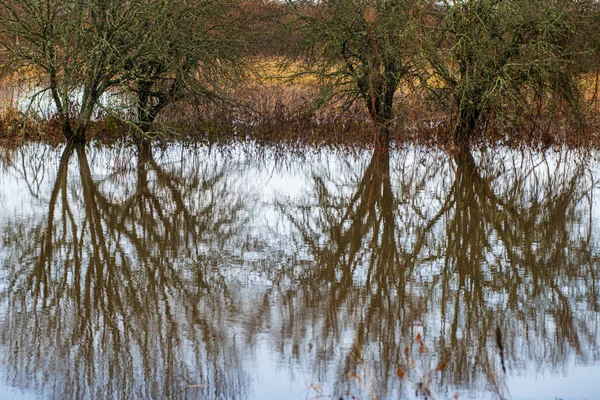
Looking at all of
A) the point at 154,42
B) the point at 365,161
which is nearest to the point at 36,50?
the point at 154,42

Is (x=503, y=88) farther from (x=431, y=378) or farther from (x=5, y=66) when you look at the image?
(x=431, y=378)

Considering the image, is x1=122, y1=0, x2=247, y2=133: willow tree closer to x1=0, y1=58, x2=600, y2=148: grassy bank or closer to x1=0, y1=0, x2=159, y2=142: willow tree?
x1=0, y1=0, x2=159, y2=142: willow tree

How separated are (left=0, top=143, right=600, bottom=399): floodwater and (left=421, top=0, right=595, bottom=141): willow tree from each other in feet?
11.3

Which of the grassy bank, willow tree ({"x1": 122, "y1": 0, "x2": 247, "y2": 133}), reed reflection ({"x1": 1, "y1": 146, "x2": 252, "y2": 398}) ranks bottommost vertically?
reed reflection ({"x1": 1, "y1": 146, "x2": 252, "y2": 398})

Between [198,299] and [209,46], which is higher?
[209,46]

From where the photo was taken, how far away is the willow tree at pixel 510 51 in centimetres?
1460

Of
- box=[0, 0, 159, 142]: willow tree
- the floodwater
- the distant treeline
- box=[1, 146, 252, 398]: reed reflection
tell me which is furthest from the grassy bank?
box=[1, 146, 252, 398]: reed reflection

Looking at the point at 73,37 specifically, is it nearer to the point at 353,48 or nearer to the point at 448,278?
the point at 353,48

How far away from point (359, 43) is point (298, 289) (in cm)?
1169

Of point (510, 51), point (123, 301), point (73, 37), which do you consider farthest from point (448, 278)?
point (73, 37)

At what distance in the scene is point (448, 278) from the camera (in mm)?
6199

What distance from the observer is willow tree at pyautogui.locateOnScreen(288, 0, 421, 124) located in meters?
16.0

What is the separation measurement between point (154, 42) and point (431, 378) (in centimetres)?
1127

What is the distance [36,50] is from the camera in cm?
1433
